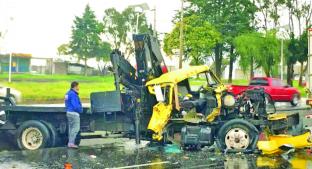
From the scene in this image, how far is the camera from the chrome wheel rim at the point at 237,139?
1020cm

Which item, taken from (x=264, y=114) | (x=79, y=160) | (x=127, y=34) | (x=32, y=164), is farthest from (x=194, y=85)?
(x=127, y=34)

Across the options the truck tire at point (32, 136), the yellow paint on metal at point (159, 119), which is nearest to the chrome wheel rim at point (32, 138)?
the truck tire at point (32, 136)

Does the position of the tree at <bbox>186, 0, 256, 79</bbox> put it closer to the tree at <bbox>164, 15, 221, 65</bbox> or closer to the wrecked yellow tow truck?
the tree at <bbox>164, 15, 221, 65</bbox>

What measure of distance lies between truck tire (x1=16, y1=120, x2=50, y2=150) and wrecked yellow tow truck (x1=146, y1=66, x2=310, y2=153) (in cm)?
254

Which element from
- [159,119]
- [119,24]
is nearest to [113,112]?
[159,119]

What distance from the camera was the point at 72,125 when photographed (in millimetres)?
11031

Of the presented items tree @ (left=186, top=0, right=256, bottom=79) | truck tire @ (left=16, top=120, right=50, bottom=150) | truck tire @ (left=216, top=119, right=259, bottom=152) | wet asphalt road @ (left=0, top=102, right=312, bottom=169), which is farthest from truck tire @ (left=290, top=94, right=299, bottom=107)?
tree @ (left=186, top=0, right=256, bottom=79)

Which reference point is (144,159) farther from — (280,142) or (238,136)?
(280,142)

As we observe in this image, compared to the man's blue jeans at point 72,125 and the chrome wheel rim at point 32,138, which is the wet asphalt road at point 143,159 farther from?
the chrome wheel rim at point 32,138

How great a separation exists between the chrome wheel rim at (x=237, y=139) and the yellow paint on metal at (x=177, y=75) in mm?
1689

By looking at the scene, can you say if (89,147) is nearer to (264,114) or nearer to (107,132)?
(107,132)

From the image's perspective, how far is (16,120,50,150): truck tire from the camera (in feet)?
36.8

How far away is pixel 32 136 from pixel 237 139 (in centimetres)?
482

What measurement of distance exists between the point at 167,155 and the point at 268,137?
236 cm
